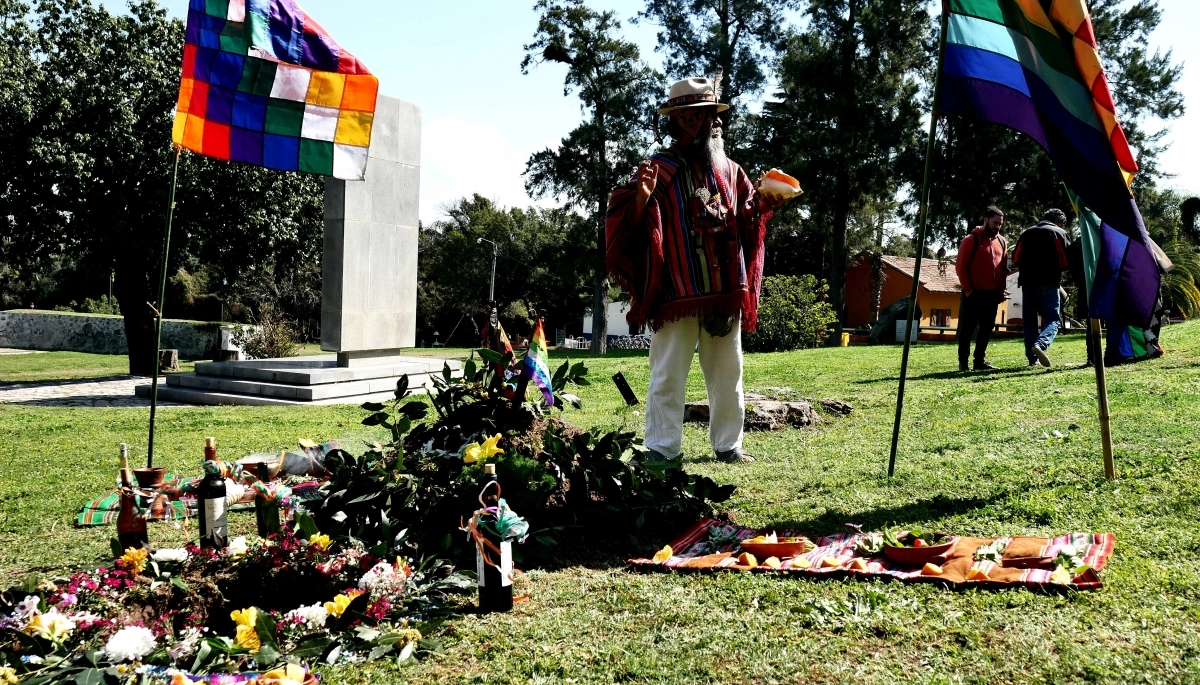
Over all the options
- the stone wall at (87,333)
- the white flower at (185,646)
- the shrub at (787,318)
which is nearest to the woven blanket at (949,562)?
the white flower at (185,646)

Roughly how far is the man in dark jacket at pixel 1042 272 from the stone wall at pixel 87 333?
76.6 ft

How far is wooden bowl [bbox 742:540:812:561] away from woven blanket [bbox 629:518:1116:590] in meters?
0.04

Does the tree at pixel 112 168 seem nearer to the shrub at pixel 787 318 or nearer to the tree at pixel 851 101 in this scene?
the shrub at pixel 787 318

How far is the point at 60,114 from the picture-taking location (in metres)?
17.2

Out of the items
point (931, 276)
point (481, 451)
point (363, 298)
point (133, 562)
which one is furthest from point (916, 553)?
point (931, 276)

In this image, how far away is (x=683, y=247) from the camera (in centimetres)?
544

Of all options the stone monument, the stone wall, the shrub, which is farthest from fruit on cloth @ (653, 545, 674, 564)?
the stone wall

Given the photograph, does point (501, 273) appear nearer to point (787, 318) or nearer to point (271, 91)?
point (787, 318)

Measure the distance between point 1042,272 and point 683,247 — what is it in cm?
671

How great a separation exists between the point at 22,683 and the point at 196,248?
18.5 m

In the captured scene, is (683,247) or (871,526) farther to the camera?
(683,247)

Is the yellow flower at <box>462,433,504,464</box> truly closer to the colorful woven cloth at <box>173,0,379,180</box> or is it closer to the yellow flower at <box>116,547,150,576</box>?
the yellow flower at <box>116,547,150,576</box>

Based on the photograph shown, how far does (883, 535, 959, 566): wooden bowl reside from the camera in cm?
375

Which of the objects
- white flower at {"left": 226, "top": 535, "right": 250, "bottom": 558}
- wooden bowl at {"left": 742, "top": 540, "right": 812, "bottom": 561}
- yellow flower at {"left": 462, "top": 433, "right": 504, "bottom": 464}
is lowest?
wooden bowl at {"left": 742, "top": 540, "right": 812, "bottom": 561}
